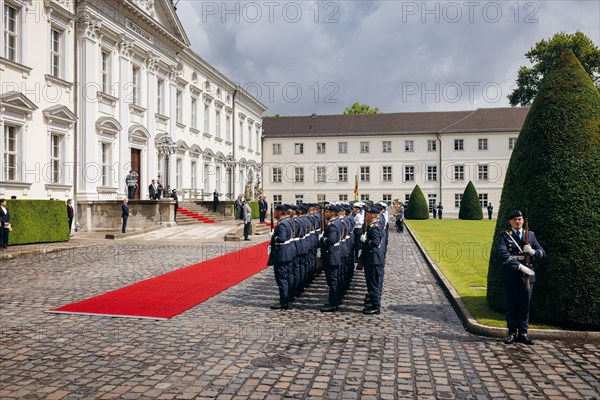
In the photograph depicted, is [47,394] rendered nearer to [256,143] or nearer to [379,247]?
[379,247]

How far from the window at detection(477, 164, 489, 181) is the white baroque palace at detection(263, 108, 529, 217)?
10 centimetres

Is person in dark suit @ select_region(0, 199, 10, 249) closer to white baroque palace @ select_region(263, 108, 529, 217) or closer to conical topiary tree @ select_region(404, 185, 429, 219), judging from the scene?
conical topiary tree @ select_region(404, 185, 429, 219)

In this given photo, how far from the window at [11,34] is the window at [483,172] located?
48.6 meters

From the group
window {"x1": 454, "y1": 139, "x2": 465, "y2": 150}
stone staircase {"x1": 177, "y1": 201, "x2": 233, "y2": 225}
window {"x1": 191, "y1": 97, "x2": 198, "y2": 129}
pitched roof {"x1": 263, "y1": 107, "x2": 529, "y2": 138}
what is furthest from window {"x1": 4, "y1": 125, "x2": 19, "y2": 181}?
window {"x1": 454, "y1": 139, "x2": 465, "y2": 150}

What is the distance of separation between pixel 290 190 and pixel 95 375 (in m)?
57.6

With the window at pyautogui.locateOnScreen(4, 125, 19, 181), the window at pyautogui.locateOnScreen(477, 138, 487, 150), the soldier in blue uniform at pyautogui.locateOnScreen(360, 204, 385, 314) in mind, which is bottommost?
the soldier in blue uniform at pyautogui.locateOnScreen(360, 204, 385, 314)

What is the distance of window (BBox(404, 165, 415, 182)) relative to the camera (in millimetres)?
60844

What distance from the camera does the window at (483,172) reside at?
59281mm

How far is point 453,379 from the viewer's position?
578 centimetres

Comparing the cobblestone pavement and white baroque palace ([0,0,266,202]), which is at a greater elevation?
white baroque palace ([0,0,266,202])

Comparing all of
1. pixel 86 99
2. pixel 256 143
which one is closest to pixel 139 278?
pixel 86 99

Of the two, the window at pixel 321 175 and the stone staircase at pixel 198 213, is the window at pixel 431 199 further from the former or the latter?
the stone staircase at pixel 198 213

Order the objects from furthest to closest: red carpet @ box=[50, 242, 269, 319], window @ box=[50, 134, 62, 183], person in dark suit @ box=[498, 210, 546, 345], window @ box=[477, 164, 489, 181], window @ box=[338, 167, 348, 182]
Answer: window @ box=[338, 167, 348, 182], window @ box=[477, 164, 489, 181], window @ box=[50, 134, 62, 183], red carpet @ box=[50, 242, 269, 319], person in dark suit @ box=[498, 210, 546, 345]

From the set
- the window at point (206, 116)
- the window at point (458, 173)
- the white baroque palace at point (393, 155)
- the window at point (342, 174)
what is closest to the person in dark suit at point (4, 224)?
the window at point (206, 116)
